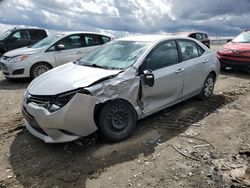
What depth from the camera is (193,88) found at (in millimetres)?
5922

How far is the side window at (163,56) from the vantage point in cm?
490

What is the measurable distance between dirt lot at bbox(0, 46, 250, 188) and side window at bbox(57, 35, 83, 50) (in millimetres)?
3864

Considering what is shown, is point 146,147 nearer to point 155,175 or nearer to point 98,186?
point 155,175

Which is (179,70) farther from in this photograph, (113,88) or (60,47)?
(60,47)

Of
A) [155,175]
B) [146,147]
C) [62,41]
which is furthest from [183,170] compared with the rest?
[62,41]

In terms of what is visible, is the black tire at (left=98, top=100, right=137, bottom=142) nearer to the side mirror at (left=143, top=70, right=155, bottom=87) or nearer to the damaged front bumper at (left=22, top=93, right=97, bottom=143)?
the damaged front bumper at (left=22, top=93, right=97, bottom=143)

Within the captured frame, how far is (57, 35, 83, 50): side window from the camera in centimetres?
903

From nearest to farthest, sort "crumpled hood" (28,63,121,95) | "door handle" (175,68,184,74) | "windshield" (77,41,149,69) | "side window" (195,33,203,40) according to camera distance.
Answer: "crumpled hood" (28,63,121,95), "windshield" (77,41,149,69), "door handle" (175,68,184,74), "side window" (195,33,203,40)

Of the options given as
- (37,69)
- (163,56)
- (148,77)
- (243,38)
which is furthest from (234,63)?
(37,69)

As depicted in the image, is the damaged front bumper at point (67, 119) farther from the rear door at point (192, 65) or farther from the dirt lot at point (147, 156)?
the rear door at point (192, 65)

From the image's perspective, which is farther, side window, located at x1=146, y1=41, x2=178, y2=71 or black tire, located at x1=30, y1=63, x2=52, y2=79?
black tire, located at x1=30, y1=63, x2=52, y2=79

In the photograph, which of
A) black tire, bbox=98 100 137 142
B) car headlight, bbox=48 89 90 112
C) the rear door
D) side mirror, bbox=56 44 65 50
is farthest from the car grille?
side mirror, bbox=56 44 65 50

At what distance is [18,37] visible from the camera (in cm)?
1237

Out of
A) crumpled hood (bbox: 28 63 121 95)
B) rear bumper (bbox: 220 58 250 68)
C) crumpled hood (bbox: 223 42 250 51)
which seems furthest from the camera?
crumpled hood (bbox: 223 42 250 51)
